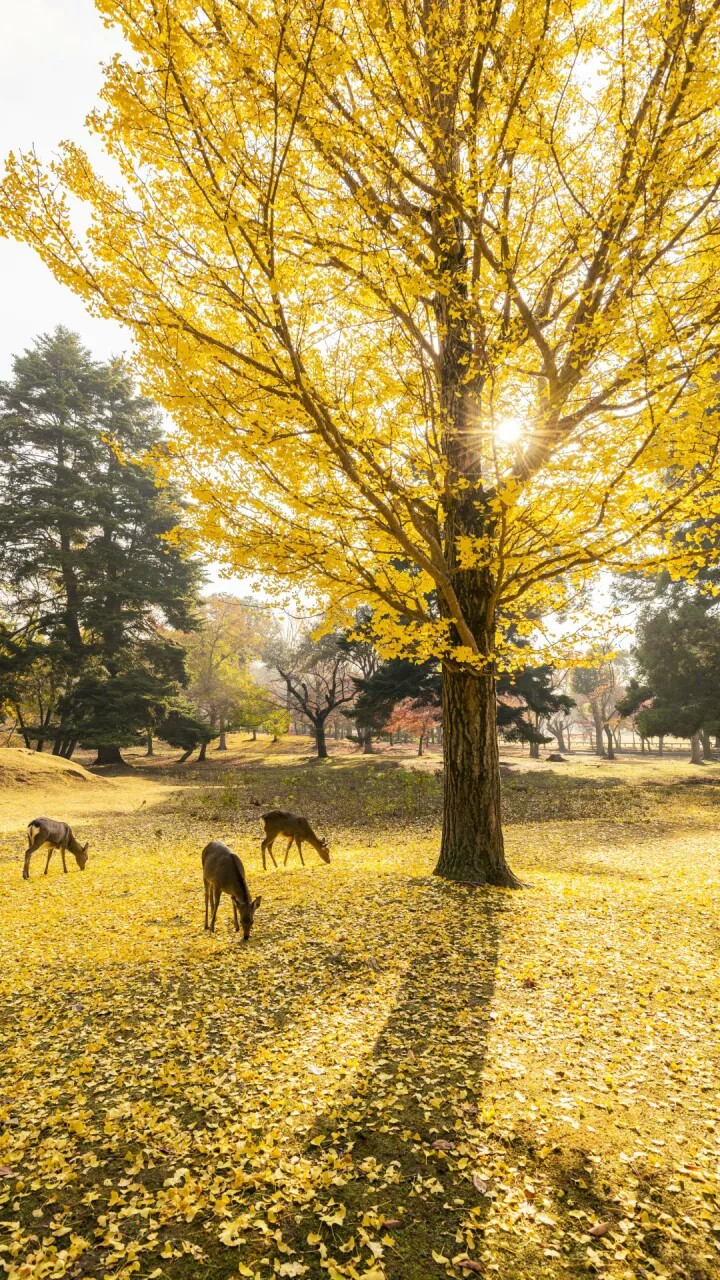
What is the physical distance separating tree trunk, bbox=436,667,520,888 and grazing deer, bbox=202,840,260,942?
2.74 meters

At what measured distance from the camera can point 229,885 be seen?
19.5 feet

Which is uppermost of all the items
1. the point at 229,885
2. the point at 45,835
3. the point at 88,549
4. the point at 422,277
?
the point at 88,549

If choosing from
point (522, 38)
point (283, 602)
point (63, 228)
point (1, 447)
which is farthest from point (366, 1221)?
point (1, 447)

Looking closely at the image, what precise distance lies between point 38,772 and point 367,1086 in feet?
69.6

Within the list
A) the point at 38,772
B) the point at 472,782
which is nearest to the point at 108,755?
the point at 38,772

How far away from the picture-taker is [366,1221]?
2.59 m

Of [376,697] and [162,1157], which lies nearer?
[162,1157]

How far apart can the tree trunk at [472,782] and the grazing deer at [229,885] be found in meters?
2.74

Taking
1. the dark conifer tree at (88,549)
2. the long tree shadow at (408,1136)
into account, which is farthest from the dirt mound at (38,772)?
the long tree shadow at (408,1136)

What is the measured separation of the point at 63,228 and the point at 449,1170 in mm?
6853

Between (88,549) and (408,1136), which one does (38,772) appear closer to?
(88,549)

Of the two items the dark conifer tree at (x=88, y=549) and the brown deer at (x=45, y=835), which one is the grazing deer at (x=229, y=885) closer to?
the brown deer at (x=45, y=835)

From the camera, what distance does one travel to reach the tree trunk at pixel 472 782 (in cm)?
733

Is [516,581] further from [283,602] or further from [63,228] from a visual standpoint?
[63,228]
